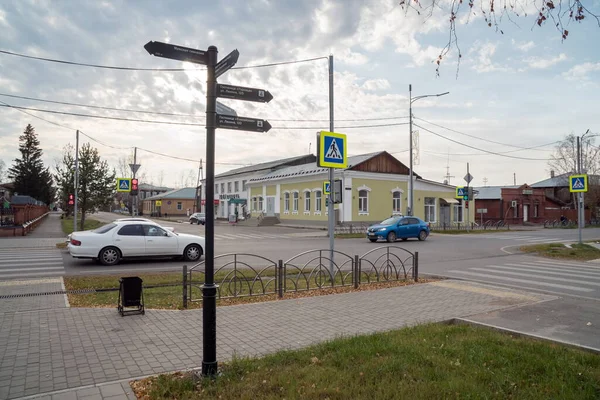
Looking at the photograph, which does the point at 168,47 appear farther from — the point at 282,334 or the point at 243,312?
the point at 243,312

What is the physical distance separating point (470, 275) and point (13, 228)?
28.9 meters

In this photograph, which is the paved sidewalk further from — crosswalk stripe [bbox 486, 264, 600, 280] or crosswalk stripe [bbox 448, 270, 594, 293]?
crosswalk stripe [bbox 486, 264, 600, 280]

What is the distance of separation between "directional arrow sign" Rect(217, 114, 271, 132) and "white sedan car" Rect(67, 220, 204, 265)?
12.0m

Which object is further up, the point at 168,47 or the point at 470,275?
the point at 168,47

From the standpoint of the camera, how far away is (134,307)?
7.66 m

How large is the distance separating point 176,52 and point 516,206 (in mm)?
62996

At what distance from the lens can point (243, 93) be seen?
5207 mm

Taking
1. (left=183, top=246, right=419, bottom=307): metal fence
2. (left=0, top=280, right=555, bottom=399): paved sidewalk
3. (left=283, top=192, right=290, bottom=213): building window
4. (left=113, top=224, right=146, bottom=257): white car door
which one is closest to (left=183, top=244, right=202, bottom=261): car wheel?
(left=113, top=224, right=146, bottom=257): white car door

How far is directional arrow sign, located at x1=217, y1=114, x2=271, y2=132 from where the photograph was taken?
4.95 metres

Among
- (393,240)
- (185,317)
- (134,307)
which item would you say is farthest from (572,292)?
(393,240)

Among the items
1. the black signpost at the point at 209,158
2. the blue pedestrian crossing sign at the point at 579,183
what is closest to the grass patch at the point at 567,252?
the blue pedestrian crossing sign at the point at 579,183

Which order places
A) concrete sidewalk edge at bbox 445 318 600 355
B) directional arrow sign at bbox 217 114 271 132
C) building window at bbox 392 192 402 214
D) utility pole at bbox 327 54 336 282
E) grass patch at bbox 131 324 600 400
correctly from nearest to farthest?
grass patch at bbox 131 324 600 400, directional arrow sign at bbox 217 114 271 132, concrete sidewalk edge at bbox 445 318 600 355, utility pole at bbox 327 54 336 282, building window at bbox 392 192 402 214

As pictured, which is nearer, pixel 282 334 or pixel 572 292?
pixel 282 334

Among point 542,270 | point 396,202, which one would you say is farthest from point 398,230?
point 396,202
